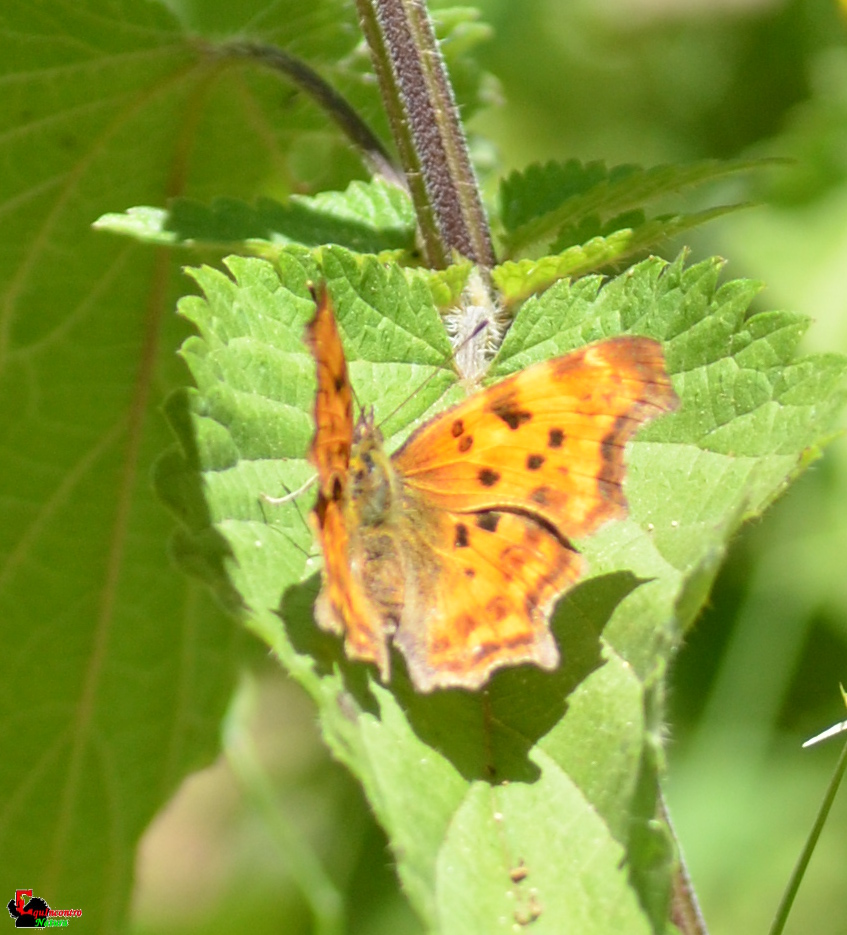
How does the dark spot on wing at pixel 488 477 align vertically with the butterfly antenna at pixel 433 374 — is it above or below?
below

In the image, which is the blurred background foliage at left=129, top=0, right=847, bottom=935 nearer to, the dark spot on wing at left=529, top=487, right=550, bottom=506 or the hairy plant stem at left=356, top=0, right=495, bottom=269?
the hairy plant stem at left=356, top=0, right=495, bottom=269

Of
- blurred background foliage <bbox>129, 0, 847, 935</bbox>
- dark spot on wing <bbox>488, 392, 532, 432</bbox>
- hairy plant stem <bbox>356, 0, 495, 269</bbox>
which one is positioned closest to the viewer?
dark spot on wing <bbox>488, 392, 532, 432</bbox>

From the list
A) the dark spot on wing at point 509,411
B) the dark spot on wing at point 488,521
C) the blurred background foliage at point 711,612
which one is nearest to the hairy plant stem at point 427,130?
the dark spot on wing at point 509,411

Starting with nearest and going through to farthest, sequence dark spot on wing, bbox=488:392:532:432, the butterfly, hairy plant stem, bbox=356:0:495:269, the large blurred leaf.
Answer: the butterfly < dark spot on wing, bbox=488:392:532:432 < hairy plant stem, bbox=356:0:495:269 < the large blurred leaf

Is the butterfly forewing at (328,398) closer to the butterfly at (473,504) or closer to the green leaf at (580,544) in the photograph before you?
the butterfly at (473,504)

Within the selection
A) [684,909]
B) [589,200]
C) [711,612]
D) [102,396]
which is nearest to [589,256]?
[589,200]

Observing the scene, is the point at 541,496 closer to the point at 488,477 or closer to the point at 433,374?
the point at 488,477

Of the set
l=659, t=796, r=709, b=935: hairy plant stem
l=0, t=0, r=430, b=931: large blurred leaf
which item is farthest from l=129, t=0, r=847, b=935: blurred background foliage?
l=659, t=796, r=709, b=935: hairy plant stem
